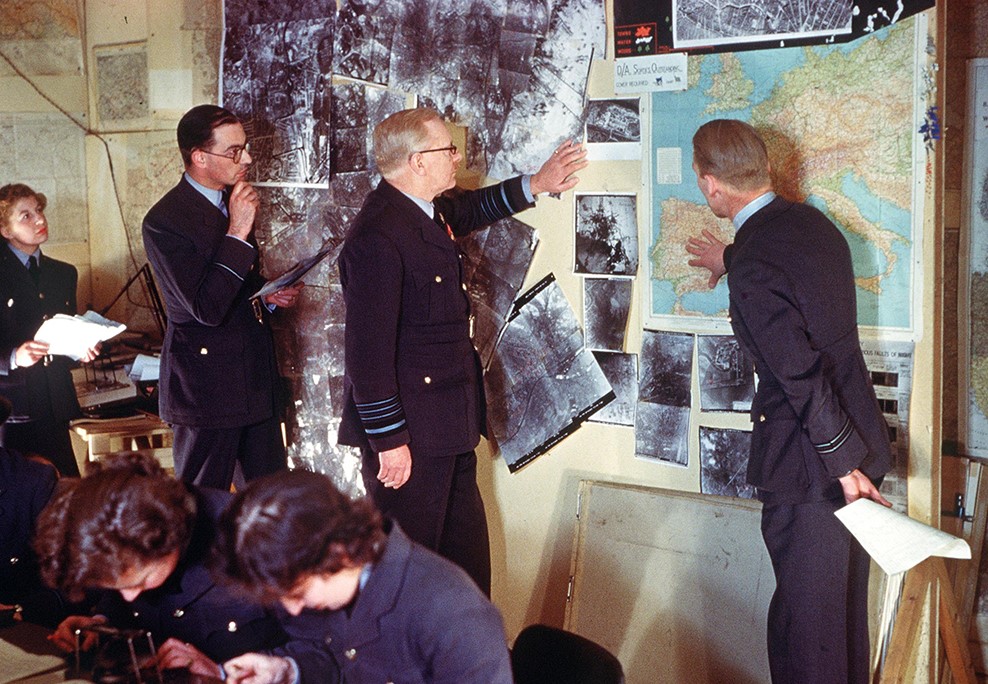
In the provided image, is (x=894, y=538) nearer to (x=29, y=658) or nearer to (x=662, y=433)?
(x=662, y=433)

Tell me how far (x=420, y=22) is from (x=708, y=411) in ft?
5.63

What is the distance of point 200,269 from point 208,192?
11.9 inches

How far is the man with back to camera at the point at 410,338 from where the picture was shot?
3076 mm

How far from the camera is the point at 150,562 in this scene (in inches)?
85.2

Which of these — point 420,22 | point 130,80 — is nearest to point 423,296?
point 420,22

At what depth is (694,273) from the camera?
3322 millimetres

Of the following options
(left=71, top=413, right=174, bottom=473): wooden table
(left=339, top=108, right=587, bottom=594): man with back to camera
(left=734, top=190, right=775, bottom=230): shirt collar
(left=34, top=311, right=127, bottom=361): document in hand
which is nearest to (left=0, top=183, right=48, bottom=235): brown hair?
(left=34, top=311, right=127, bottom=361): document in hand

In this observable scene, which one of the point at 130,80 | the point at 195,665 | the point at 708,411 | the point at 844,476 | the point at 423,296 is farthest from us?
the point at 130,80

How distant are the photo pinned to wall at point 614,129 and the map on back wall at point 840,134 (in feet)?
0.26

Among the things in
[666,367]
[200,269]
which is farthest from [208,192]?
[666,367]

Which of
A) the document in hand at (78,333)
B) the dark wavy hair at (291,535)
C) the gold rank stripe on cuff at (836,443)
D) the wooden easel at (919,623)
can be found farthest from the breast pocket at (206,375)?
the wooden easel at (919,623)

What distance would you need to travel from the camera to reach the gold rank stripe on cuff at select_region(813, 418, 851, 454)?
2676 millimetres

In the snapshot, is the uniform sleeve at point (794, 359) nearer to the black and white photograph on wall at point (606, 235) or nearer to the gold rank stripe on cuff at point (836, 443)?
the gold rank stripe on cuff at point (836, 443)

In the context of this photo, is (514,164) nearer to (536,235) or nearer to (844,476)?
(536,235)
